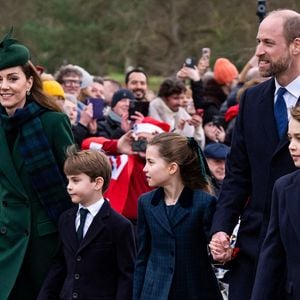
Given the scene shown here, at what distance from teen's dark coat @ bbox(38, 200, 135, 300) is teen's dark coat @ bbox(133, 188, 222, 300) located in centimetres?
17

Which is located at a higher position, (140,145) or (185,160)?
(185,160)

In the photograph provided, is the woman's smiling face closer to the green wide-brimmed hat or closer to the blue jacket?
the green wide-brimmed hat

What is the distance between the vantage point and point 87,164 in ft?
21.0

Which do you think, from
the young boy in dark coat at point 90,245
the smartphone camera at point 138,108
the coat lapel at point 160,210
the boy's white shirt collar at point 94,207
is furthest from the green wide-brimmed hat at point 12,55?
the smartphone camera at point 138,108

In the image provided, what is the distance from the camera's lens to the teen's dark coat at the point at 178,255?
19.6ft

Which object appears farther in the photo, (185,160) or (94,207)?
(94,207)

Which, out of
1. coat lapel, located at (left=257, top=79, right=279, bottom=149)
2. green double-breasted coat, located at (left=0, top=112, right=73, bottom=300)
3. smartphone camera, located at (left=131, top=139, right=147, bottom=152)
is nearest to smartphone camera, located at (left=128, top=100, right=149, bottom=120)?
smartphone camera, located at (left=131, top=139, right=147, bottom=152)

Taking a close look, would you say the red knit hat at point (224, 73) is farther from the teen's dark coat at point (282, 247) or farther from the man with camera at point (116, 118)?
the teen's dark coat at point (282, 247)

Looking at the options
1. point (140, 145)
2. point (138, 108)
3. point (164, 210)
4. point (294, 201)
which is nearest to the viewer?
point (294, 201)

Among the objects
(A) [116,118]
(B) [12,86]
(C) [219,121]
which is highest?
(B) [12,86]

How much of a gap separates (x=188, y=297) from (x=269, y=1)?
16577 millimetres

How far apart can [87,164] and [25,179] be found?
16.6 inches

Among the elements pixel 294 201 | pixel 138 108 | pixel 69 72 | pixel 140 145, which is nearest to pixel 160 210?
pixel 294 201

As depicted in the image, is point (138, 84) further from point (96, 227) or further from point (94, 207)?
point (96, 227)
